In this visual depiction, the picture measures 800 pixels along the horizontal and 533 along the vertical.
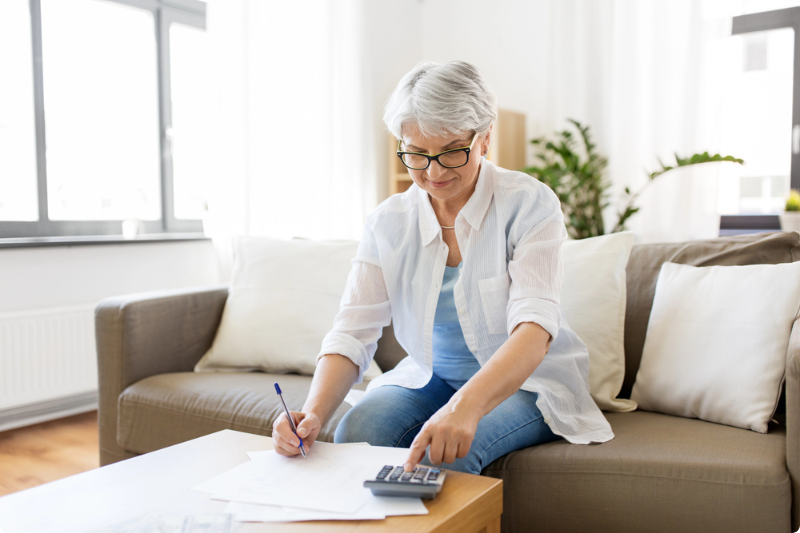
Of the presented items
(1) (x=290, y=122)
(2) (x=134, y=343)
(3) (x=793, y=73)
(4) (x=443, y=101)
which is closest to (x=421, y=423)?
(4) (x=443, y=101)

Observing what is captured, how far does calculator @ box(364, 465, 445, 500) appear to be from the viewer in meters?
0.82

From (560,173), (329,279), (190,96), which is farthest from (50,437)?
(560,173)

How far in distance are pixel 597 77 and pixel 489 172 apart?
91.0 inches

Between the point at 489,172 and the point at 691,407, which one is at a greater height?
the point at 489,172

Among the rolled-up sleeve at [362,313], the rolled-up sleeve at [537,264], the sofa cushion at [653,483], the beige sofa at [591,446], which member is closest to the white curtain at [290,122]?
the beige sofa at [591,446]

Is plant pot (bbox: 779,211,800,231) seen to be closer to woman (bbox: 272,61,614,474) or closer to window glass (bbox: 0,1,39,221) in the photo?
woman (bbox: 272,61,614,474)

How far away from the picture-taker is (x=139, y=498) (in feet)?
2.90

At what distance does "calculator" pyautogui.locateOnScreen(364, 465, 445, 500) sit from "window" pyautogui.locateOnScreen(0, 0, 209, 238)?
96.1 inches

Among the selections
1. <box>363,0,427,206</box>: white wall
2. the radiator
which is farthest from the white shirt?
<box>363,0,427,206</box>: white wall

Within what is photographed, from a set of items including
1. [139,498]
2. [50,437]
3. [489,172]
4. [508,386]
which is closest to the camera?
[139,498]

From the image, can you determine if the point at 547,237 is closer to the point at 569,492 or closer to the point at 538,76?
the point at 569,492

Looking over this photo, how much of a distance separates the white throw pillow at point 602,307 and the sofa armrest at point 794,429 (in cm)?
40

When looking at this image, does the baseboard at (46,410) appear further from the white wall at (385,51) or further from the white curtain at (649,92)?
the white curtain at (649,92)

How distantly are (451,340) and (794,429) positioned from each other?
0.60 m
